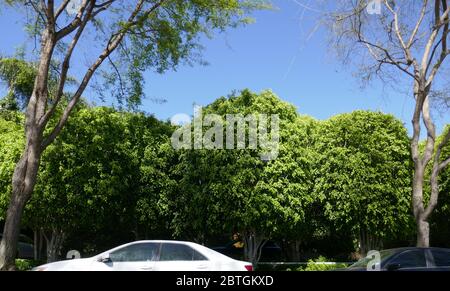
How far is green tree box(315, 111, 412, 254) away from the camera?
58.2ft

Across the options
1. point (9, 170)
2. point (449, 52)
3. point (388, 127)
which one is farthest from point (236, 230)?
point (449, 52)

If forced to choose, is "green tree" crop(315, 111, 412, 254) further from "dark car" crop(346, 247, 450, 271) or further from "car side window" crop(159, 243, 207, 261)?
"car side window" crop(159, 243, 207, 261)

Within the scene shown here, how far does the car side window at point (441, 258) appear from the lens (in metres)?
10.6

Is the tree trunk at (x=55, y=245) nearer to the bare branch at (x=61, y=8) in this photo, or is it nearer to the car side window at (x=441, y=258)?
the bare branch at (x=61, y=8)

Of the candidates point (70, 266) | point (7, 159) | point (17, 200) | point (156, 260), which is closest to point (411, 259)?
point (156, 260)

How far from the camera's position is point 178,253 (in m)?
10.2

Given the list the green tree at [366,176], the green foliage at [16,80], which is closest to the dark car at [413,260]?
the green tree at [366,176]

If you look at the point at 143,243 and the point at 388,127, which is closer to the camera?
the point at 143,243

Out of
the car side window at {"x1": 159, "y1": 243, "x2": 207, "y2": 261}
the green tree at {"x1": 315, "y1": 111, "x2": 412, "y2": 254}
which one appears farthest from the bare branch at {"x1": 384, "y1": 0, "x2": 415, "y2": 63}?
the car side window at {"x1": 159, "y1": 243, "x2": 207, "y2": 261}

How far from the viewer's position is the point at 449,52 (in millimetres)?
17203
